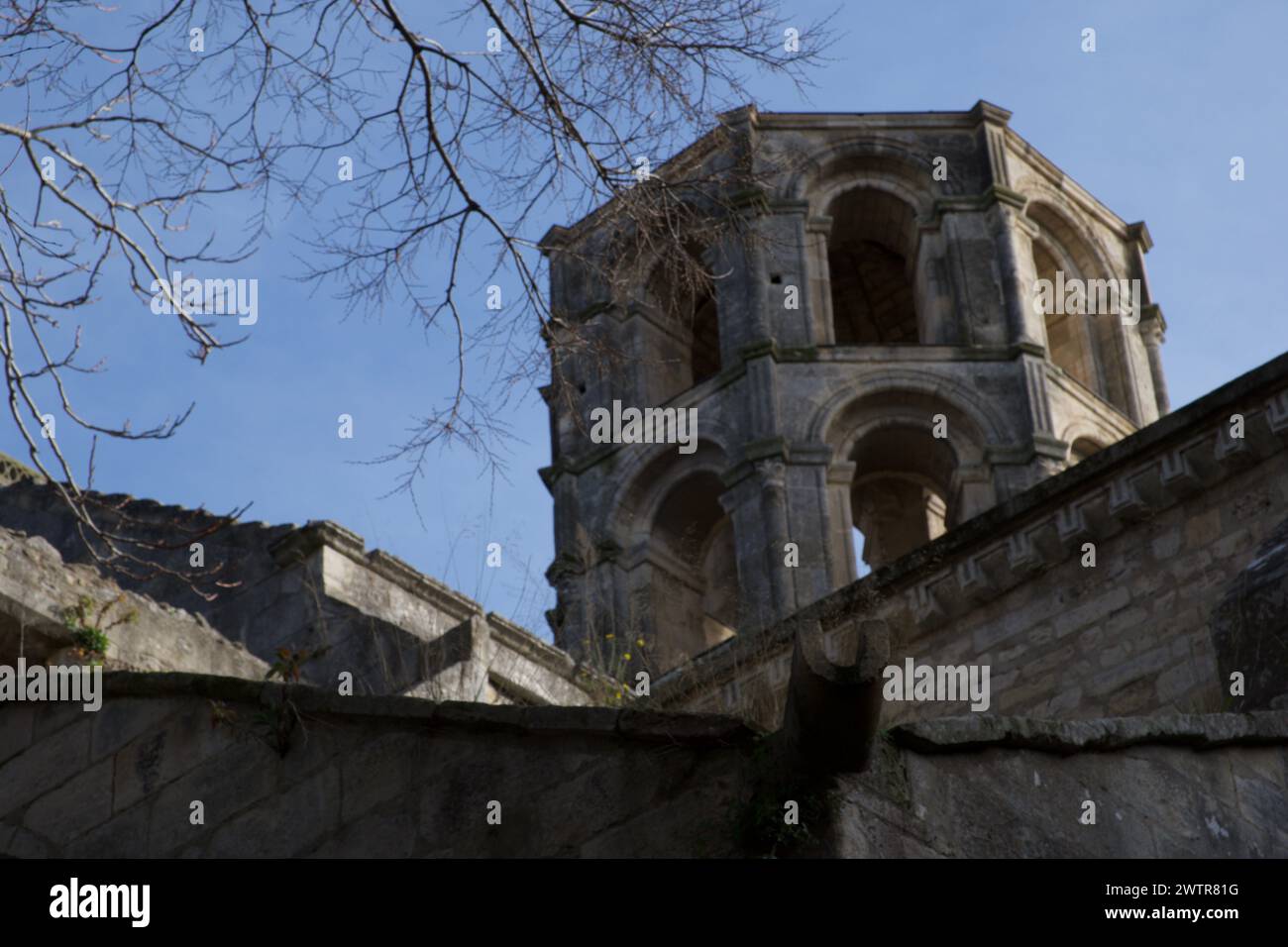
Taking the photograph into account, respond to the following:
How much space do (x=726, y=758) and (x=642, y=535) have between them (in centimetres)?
2278

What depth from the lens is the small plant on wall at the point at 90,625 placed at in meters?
8.93

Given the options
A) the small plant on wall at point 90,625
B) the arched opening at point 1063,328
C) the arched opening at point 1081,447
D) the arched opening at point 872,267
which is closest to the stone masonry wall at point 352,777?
the small plant on wall at point 90,625

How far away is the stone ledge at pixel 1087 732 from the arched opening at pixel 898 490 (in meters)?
21.6

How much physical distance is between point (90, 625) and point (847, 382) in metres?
20.0

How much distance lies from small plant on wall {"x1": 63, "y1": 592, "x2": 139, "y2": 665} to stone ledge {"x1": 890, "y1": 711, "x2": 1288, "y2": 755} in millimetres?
4022

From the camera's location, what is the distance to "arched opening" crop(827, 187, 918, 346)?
3089 cm

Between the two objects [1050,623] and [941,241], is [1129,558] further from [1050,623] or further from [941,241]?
[941,241]

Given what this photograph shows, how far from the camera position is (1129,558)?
1133 cm

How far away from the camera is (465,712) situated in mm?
6379

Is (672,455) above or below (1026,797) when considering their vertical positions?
above

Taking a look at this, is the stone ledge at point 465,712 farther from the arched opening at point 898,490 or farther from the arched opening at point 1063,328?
the arched opening at point 1063,328

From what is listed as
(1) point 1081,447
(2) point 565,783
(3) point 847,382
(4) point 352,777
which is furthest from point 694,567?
(2) point 565,783

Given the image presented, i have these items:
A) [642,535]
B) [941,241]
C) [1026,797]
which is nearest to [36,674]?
[1026,797]

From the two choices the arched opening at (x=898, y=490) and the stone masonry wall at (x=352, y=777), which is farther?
the arched opening at (x=898, y=490)
